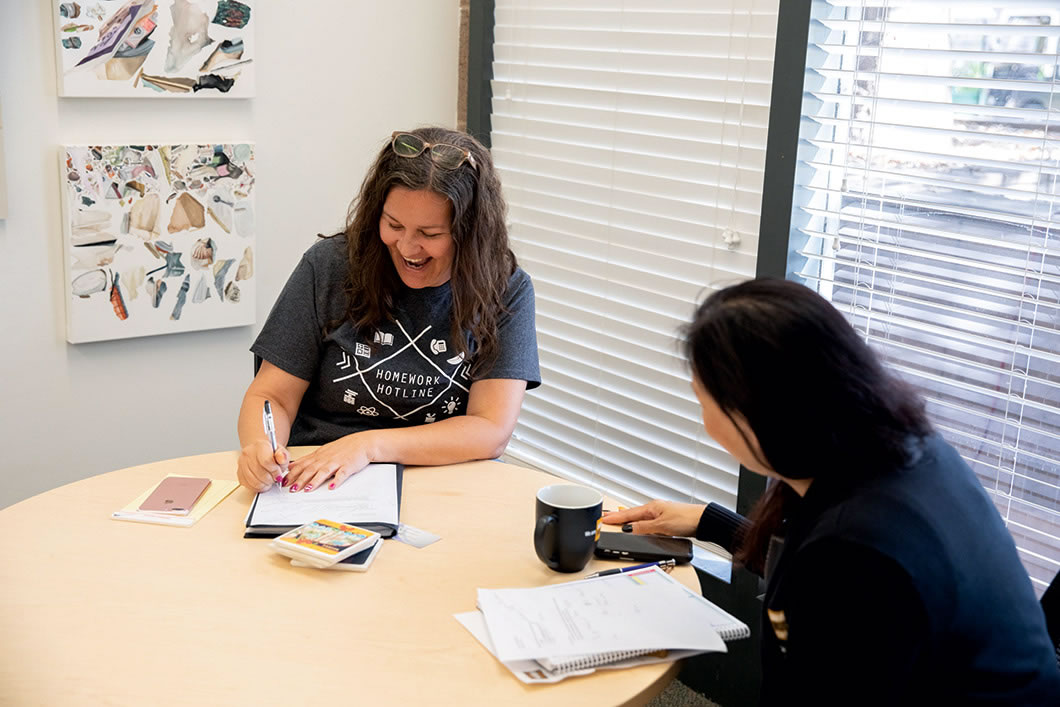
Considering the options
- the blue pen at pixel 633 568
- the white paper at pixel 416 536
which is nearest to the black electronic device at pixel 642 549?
the blue pen at pixel 633 568

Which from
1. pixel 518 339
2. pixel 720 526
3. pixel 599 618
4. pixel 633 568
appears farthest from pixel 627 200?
pixel 599 618

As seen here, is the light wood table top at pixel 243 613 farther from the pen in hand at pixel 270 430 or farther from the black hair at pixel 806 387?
the black hair at pixel 806 387

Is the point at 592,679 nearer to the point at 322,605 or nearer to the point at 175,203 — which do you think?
the point at 322,605

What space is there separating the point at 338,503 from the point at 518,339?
1.79 ft

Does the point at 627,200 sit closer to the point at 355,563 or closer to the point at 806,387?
the point at 355,563

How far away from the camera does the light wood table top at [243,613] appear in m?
1.15

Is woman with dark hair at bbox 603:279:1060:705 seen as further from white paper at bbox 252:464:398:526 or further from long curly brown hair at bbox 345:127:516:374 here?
long curly brown hair at bbox 345:127:516:374

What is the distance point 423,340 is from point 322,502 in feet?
1.48

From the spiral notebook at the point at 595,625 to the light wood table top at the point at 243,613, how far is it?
0.7 inches

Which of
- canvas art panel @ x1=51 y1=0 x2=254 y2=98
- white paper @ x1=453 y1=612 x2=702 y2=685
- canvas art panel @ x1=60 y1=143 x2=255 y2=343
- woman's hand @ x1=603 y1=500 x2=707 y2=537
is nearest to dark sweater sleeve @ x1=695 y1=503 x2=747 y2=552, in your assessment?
woman's hand @ x1=603 y1=500 x2=707 y2=537

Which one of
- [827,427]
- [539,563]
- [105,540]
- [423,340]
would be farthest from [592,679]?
[423,340]

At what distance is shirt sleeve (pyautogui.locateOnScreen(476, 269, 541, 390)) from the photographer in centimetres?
196

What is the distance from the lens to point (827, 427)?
3.57 ft

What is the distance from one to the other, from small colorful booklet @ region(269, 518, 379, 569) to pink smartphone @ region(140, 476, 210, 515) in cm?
20
